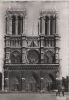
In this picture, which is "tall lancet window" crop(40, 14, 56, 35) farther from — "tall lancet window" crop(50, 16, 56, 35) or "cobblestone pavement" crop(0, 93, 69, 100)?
"cobblestone pavement" crop(0, 93, 69, 100)

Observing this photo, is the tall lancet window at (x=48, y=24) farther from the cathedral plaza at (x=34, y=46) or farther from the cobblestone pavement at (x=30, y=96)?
the cobblestone pavement at (x=30, y=96)

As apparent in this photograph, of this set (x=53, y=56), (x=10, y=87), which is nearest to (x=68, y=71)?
(x=53, y=56)

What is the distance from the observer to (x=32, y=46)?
36.0 inches

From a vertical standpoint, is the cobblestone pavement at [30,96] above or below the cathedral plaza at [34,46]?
below

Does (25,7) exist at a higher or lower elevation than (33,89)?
higher

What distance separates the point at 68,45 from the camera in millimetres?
916

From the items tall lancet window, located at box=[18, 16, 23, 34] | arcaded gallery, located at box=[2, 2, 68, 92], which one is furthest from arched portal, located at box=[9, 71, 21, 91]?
tall lancet window, located at box=[18, 16, 23, 34]

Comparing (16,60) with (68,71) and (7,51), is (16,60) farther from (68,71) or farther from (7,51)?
(68,71)

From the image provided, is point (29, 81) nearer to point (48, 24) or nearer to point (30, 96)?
point (30, 96)

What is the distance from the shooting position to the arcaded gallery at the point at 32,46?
917 mm

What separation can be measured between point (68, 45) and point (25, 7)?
0.15 meters

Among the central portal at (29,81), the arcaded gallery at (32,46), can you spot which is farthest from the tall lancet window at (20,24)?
the central portal at (29,81)

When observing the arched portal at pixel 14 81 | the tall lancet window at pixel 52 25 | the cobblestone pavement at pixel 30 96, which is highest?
the tall lancet window at pixel 52 25

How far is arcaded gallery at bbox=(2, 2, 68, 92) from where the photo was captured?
92 cm
